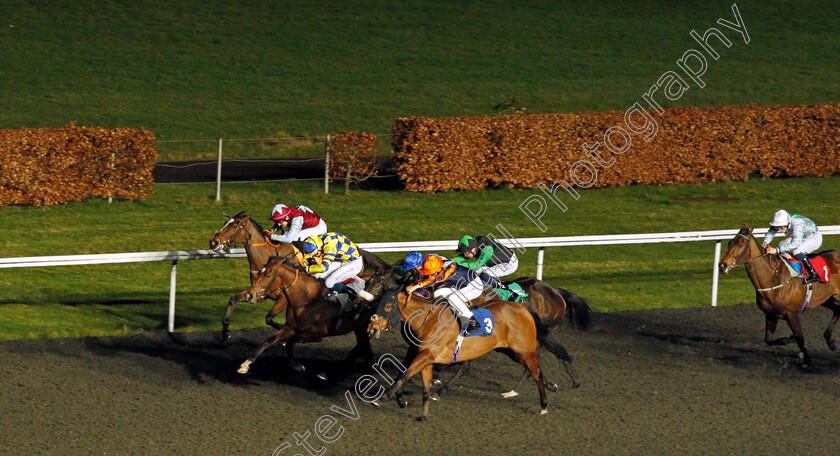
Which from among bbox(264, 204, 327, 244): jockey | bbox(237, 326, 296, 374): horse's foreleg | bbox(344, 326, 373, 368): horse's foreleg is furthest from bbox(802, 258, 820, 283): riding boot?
bbox(237, 326, 296, 374): horse's foreleg

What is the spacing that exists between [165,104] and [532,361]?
50.4ft

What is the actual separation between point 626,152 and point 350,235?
5389mm

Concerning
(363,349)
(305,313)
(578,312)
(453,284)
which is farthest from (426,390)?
(578,312)

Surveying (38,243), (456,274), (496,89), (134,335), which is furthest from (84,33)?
(456,274)

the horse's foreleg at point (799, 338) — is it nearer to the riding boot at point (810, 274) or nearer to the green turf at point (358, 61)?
the riding boot at point (810, 274)

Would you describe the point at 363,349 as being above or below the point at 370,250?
below

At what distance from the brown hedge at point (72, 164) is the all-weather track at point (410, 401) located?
5.39 metres

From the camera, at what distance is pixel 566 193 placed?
15.0 meters

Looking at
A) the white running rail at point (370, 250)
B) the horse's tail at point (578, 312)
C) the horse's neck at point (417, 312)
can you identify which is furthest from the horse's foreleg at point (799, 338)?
the horse's neck at point (417, 312)

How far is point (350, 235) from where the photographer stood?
40.0 feet

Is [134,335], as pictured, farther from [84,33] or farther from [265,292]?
[84,33]

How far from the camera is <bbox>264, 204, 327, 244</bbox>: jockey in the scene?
332 inches

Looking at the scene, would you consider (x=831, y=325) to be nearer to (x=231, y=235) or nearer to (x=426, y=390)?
(x=426, y=390)

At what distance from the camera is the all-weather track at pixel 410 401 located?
600cm
